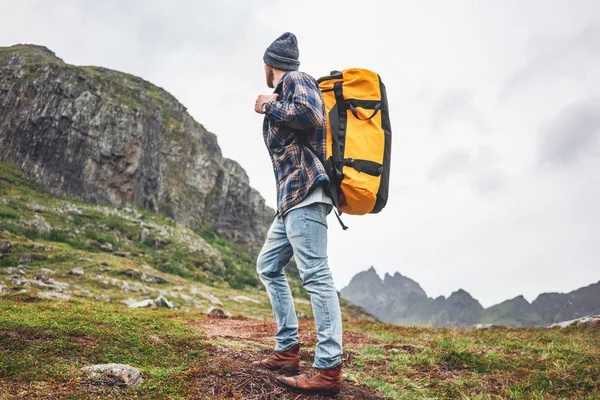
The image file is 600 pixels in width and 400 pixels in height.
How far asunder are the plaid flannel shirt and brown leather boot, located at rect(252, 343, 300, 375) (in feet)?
4.57

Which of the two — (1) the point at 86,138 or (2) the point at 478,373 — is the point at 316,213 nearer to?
(2) the point at 478,373

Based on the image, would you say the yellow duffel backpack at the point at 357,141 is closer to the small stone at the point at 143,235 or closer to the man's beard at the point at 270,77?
the man's beard at the point at 270,77

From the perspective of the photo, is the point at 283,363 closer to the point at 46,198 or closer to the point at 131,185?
the point at 46,198

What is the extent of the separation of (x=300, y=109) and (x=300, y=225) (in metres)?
1.05

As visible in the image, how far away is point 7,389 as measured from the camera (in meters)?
2.40

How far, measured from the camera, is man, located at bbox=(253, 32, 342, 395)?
10.3 ft

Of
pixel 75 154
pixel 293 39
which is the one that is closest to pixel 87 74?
pixel 75 154

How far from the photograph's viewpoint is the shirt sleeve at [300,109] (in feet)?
10.8

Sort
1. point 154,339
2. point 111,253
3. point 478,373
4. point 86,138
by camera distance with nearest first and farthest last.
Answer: point 478,373 → point 154,339 → point 111,253 → point 86,138

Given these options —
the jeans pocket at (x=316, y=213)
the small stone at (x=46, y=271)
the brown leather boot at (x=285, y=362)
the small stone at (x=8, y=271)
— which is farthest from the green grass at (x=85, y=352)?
the small stone at (x=46, y=271)

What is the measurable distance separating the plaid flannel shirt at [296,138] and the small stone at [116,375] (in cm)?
184

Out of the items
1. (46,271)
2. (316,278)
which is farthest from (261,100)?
(46,271)

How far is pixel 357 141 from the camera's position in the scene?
3391 millimetres

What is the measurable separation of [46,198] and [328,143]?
3642cm
